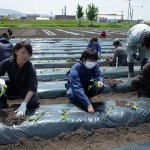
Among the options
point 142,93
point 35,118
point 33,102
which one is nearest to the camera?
point 35,118

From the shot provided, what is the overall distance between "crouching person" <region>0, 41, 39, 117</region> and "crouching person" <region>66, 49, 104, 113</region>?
1.99 ft

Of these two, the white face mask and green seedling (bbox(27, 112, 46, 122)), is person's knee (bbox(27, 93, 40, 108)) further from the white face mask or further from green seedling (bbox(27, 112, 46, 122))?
the white face mask

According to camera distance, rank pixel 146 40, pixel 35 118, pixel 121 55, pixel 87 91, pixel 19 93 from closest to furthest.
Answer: pixel 35 118
pixel 19 93
pixel 87 91
pixel 146 40
pixel 121 55

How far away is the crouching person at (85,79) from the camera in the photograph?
14.4 ft

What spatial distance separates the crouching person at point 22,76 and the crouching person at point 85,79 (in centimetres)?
61

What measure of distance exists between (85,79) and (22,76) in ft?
3.32

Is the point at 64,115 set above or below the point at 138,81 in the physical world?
below

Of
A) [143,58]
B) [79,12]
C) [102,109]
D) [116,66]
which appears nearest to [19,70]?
[102,109]

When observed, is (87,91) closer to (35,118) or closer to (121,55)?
(35,118)

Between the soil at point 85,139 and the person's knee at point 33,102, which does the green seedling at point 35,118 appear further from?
the person's knee at point 33,102

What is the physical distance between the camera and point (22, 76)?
174 inches

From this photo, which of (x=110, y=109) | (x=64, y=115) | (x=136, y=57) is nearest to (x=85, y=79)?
(x=110, y=109)

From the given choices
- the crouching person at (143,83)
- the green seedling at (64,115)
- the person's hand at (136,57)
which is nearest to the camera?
the green seedling at (64,115)

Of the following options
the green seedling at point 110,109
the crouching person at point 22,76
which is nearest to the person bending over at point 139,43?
the green seedling at point 110,109
